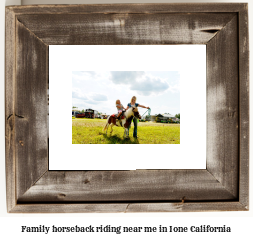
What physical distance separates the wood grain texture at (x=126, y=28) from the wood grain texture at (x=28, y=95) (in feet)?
A: 0.13

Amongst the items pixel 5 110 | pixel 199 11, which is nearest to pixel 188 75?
pixel 199 11

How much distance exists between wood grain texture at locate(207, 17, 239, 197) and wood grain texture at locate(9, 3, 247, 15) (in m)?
0.05

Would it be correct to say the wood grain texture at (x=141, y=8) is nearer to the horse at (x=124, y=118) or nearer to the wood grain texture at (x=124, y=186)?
the horse at (x=124, y=118)

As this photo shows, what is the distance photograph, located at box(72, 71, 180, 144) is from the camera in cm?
58

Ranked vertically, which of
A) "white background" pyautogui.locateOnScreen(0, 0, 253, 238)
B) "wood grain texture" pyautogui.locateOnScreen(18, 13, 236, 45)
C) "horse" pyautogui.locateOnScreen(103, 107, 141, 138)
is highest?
"wood grain texture" pyautogui.locateOnScreen(18, 13, 236, 45)

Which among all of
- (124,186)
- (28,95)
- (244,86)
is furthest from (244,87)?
(28,95)

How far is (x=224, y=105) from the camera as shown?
56 cm

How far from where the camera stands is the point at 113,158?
0.58m

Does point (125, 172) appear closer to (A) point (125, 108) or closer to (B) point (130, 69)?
(A) point (125, 108)

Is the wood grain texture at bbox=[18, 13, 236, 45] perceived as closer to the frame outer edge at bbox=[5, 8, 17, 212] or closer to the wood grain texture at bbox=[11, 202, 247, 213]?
the frame outer edge at bbox=[5, 8, 17, 212]

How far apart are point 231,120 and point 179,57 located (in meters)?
0.24

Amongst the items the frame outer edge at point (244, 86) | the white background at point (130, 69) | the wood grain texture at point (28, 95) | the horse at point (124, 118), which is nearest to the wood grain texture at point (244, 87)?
the frame outer edge at point (244, 86)

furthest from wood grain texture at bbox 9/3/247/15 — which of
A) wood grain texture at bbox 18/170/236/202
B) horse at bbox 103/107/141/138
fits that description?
wood grain texture at bbox 18/170/236/202

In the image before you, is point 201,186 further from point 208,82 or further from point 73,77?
point 73,77
